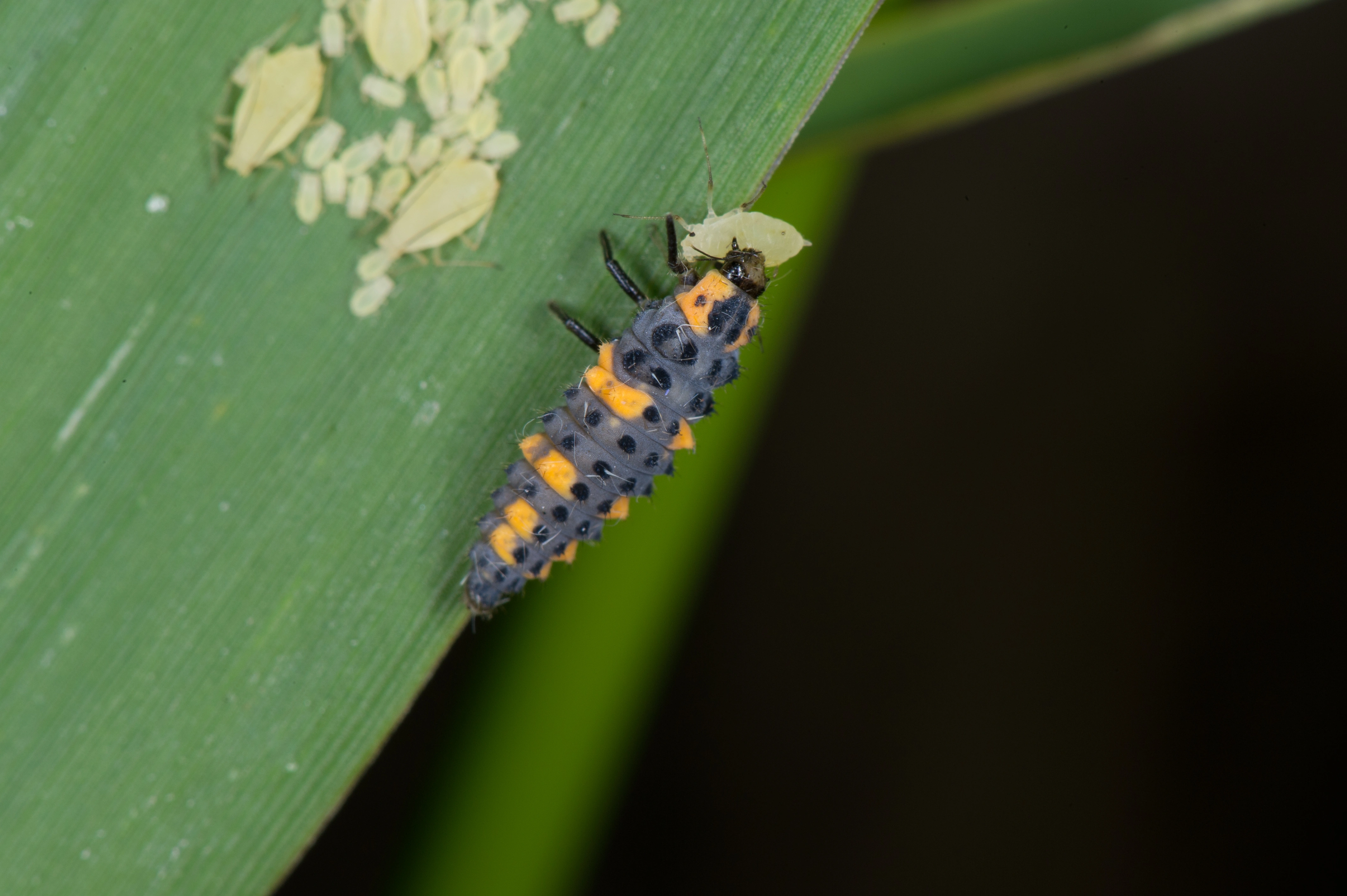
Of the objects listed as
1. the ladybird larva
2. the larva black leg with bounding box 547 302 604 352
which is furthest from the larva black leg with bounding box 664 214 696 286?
the larva black leg with bounding box 547 302 604 352

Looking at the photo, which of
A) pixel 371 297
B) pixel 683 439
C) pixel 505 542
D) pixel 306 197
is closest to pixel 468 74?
pixel 306 197

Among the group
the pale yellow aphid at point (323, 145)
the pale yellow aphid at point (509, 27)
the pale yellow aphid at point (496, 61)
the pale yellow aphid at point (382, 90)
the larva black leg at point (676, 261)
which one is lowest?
the pale yellow aphid at point (323, 145)

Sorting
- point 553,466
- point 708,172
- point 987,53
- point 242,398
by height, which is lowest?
point 242,398

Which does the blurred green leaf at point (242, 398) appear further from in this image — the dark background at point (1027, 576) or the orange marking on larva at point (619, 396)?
the dark background at point (1027, 576)

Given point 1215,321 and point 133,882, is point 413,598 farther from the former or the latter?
point 1215,321

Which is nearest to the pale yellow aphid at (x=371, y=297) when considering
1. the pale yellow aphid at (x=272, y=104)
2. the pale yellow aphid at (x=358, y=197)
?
the pale yellow aphid at (x=358, y=197)

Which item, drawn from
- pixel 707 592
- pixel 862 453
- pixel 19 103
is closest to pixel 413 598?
pixel 19 103

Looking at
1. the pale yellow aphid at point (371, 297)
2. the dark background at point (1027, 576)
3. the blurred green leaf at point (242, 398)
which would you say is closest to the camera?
the blurred green leaf at point (242, 398)

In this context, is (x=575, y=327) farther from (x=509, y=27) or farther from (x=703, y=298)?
(x=509, y=27)
